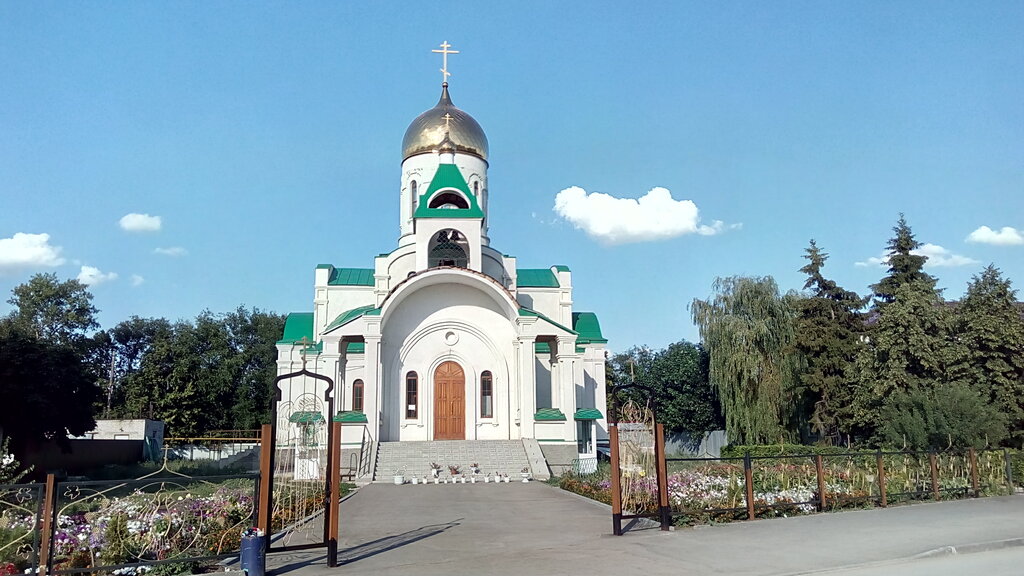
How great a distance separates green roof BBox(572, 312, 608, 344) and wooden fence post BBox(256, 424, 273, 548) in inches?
841

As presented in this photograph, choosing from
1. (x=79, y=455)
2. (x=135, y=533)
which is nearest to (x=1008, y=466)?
(x=135, y=533)

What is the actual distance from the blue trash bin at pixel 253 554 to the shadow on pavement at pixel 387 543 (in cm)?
114

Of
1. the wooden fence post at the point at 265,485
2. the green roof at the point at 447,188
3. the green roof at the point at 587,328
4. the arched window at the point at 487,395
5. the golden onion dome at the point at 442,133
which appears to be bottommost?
the wooden fence post at the point at 265,485

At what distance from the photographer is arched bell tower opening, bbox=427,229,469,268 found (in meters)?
28.1

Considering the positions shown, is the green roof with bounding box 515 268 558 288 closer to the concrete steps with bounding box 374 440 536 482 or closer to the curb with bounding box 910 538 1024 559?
the concrete steps with bounding box 374 440 536 482

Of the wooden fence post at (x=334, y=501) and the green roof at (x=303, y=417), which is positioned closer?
the wooden fence post at (x=334, y=501)

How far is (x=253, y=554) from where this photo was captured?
7.98 metres

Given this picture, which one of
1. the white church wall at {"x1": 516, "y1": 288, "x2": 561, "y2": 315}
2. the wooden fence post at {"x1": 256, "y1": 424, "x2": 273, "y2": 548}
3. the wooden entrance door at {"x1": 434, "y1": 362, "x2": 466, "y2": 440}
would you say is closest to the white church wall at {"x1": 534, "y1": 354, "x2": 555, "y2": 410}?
the white church wall at {"x1": 516, "y1": 288, "x2": 561, "y2": 315}

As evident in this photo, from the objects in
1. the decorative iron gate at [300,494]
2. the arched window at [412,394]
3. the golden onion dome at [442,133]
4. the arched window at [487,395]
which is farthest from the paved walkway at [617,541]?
the golden onion dome at [442,133]

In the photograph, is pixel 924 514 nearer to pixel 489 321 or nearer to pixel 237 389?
pixel 489 321

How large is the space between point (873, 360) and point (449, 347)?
47.7ft

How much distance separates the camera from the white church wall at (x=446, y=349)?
83.8ft

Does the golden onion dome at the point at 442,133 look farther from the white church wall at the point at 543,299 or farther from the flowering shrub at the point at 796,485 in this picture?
the flowering shrub at the point at 796,485

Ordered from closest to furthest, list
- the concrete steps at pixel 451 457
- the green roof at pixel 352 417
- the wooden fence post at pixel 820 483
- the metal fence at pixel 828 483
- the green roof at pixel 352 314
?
the metal fence at pixel 828 483 → the wooden fence post at pixel 820 483 → the concrete steps at pixel 451 457 → the green roof at pixel 352 417 → the green roof at pixel 352 314
